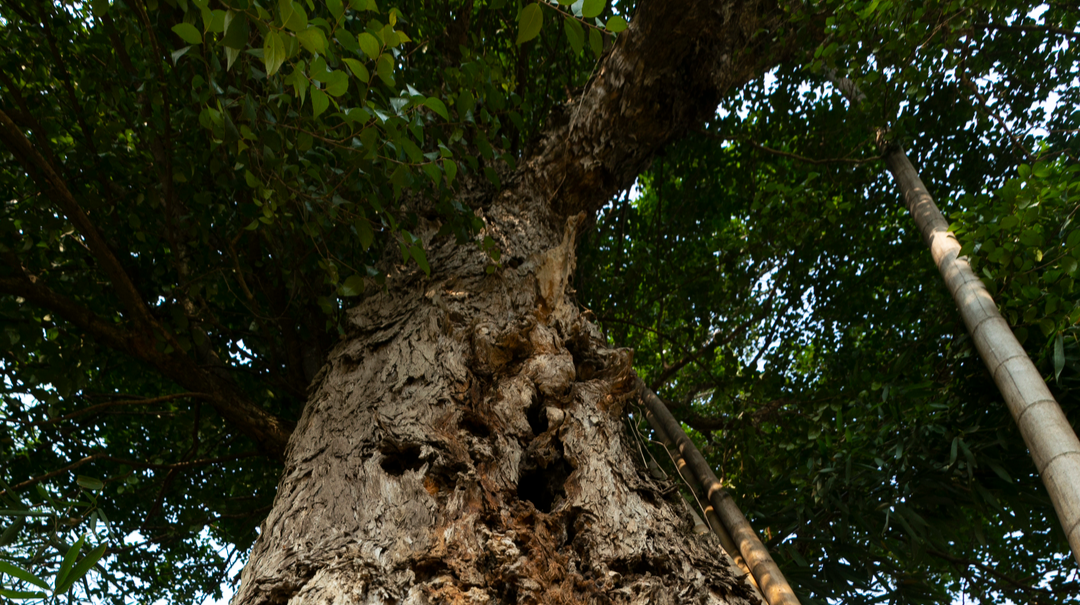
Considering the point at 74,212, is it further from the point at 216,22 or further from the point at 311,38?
the point at 311,38

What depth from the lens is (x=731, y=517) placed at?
8.25 feet

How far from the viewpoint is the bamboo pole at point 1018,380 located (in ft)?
5.63

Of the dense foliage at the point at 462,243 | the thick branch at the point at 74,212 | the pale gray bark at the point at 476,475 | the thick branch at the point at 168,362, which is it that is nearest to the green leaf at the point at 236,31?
the dense foliage at the point at 462,243

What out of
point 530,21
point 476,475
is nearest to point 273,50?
point 530,21

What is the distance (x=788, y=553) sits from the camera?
9.50ft

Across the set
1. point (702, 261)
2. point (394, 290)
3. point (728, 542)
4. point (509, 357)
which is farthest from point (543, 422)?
point (702, 261)

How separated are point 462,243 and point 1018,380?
1.98 meters

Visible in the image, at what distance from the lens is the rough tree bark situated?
1.14m

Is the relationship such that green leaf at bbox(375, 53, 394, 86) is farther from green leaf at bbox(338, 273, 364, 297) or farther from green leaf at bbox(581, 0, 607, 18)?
green leaf at bbox(338, 273, 364, 297)

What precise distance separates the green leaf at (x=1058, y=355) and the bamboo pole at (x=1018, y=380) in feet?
0.31

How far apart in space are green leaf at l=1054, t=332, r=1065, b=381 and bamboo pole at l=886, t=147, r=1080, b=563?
94mm

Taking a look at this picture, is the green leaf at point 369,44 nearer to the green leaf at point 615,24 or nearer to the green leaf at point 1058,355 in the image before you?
the green leaf at point 615,24

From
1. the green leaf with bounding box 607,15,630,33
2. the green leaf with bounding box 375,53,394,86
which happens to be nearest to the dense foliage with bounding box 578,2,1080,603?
the green leaf with bounding box 607,15,630,33

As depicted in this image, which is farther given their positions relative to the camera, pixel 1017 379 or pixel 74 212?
pixel 1017 379
